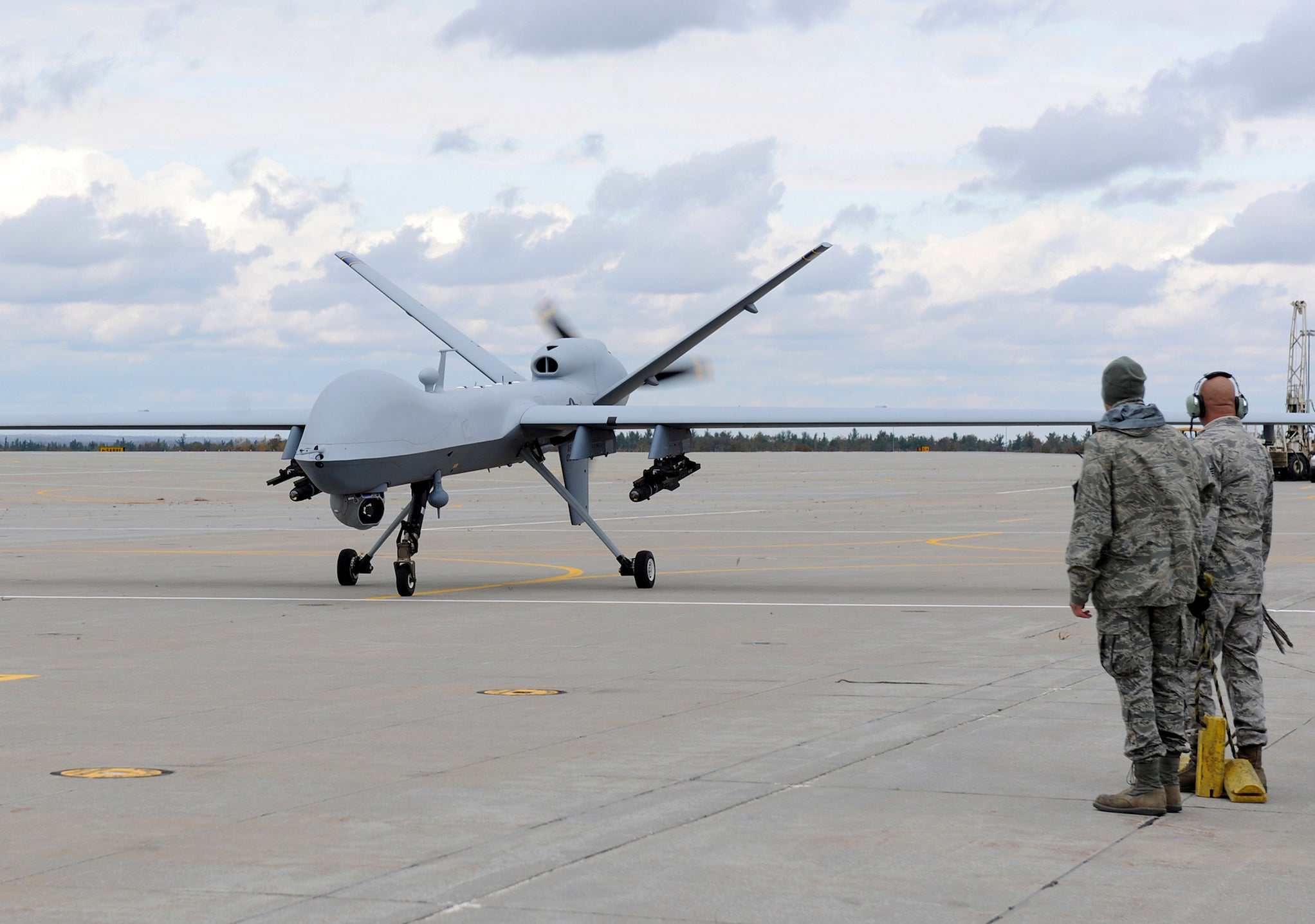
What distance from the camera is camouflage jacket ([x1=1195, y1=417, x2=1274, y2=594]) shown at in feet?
27.5

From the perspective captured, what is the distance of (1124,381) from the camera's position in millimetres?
8258

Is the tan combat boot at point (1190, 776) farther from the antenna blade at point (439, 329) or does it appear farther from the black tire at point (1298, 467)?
the black tire at point (1298, 467)

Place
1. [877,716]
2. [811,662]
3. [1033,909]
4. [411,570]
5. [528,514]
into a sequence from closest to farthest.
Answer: [1033,909]
[877,716]
[811,662]
[411,570]
[528,514]

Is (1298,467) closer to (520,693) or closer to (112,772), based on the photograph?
(520,693)

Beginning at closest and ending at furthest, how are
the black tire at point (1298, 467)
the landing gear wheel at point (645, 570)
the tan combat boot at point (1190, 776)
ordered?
the tan combat boot at point (1190, 776) → the landing gear wheel at point (645, 570) → the black tire at point (1298, 467)

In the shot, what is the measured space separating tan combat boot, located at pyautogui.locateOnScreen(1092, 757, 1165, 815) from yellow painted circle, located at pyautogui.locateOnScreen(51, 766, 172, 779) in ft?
17.2

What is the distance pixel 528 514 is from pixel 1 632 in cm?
2871

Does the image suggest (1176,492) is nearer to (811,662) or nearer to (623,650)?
(811,662)

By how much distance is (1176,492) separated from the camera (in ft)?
26.2

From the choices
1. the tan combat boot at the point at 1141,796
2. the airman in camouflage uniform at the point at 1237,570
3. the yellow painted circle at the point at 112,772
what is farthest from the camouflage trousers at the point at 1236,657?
the yellow painted circle at the point at 112,772

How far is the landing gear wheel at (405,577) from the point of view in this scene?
20156 mm

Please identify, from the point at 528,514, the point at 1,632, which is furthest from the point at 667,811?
the point at 528,514

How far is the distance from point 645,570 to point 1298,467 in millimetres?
60945

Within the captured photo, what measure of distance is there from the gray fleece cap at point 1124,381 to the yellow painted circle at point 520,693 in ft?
17.2
